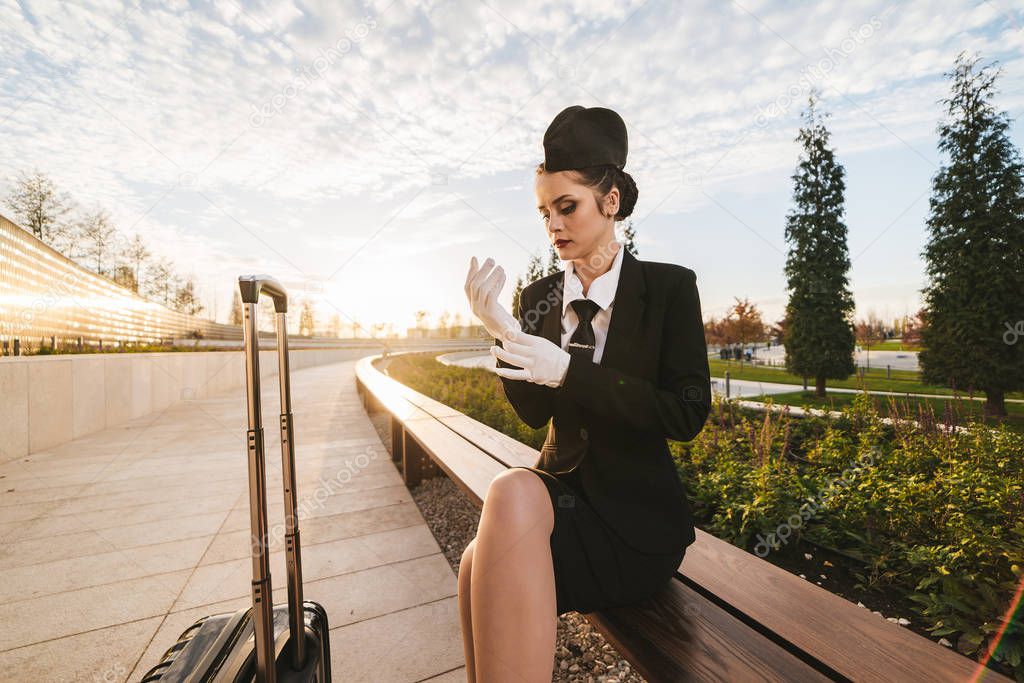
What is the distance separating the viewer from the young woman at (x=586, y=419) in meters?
0.98

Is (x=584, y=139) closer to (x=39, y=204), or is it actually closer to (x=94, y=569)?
(x=94, y=569)

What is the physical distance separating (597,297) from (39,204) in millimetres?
12700

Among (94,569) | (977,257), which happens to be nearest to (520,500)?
(94,569)

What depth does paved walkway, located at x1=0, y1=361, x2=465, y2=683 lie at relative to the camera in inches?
79.6

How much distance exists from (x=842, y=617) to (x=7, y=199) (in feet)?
45.3

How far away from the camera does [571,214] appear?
1274 mm

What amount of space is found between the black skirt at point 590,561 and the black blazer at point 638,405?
0.04m

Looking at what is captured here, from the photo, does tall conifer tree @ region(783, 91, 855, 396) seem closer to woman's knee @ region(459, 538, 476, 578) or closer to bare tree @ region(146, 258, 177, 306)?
woman's knee @ region(459, 538, 476, 578)

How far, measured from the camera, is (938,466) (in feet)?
9.46

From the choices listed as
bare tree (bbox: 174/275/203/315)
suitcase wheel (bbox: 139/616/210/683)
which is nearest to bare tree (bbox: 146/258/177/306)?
bare tree (bbox: 174/275/203/315)

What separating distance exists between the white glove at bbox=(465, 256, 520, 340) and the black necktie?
0.20 m

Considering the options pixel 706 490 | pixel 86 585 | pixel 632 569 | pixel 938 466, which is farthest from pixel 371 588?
pixel 938 466

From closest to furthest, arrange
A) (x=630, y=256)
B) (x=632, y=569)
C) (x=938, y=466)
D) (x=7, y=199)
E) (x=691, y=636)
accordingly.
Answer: (x=691, y=636)
(x=632, y=569)
(x=630, y=256)
(x=938, y=466)
(x=7, y=199)

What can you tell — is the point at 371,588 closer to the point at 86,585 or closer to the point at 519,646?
the point at 86,585
